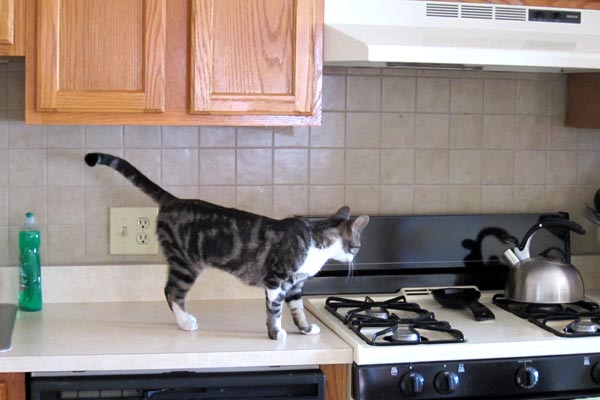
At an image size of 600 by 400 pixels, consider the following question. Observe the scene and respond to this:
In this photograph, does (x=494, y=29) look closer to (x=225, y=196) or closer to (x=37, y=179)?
(x=225, y=196)

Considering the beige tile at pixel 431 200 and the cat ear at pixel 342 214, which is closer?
the cat ear at pixel 342 214

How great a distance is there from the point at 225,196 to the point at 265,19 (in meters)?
0.59

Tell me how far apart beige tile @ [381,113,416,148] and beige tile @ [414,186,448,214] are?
142mm

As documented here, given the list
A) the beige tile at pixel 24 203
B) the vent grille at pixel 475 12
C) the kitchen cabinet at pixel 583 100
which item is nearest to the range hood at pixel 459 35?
the vent grille at pixel 475 12

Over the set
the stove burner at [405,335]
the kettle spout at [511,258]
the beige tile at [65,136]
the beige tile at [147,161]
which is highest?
the beige tile at [65,136]

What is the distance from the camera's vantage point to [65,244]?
8.72 feet

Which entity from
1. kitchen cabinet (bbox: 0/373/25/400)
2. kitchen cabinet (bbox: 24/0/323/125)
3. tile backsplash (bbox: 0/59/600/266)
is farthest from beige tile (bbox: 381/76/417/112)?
kitchen cabinet (bbox: 0/373/25/400)

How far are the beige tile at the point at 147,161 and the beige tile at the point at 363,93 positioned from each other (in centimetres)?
57

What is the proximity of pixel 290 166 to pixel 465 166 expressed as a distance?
0.54m

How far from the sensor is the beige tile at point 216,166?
270cm

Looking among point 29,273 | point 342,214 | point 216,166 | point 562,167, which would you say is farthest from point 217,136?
point 562,167

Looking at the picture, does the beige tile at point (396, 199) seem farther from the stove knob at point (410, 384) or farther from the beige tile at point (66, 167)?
the beige tile at point (66, 167)

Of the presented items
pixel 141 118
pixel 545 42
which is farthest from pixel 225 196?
pixel 545 42

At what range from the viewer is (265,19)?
2.35 m
